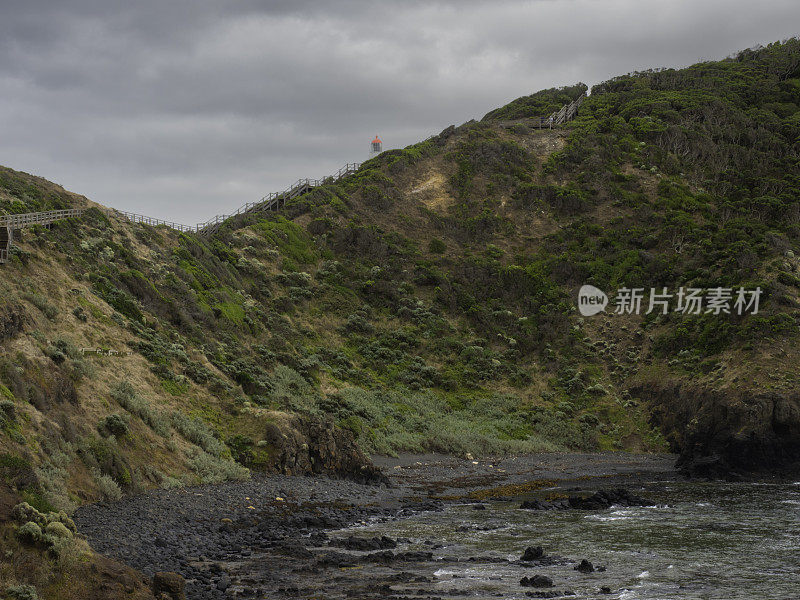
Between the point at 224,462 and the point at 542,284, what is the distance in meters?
46.5

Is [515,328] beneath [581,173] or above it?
beneath

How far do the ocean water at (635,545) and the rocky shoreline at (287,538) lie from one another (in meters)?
0.59

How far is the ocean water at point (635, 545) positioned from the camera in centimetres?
1733

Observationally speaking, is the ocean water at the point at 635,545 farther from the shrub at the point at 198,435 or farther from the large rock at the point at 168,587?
the shrub at the point at 198,435

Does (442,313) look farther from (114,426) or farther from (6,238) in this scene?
(114,426)

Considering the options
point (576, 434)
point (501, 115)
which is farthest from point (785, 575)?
point (501, 115)

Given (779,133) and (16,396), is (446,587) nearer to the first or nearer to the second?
(16,396)

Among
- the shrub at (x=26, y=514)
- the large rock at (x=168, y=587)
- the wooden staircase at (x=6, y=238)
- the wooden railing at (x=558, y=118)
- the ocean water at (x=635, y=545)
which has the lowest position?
the ocean water at (x=635, y=545)

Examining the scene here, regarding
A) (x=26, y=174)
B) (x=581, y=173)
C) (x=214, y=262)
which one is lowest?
(x=214, y=262)

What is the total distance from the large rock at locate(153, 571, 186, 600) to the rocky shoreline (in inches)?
3.8

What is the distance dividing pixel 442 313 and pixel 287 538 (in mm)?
44738

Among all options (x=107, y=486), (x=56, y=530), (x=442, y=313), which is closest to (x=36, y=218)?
(x=107, y=486)

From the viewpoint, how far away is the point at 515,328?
64.8 meters

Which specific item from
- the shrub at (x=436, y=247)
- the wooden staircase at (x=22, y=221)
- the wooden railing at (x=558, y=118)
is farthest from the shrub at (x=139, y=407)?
the wooden railing at (x=558, y=118)
